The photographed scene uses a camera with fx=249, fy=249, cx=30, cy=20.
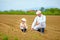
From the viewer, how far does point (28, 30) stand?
6.06 metres

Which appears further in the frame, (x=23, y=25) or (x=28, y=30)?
(x=28, y=30)

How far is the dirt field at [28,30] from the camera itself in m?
5.43

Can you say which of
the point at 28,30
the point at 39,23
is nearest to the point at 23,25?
the point at 28,30

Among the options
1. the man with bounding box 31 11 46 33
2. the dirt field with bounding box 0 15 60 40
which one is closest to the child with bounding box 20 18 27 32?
the dirt field with bounding box 0 15 60 40

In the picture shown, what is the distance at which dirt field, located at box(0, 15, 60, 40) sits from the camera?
17.8 feet

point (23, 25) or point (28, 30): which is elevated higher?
point (23, 25)

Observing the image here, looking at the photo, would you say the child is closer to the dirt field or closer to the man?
the dirt field

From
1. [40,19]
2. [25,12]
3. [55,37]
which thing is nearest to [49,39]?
[55,37]

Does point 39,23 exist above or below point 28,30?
above

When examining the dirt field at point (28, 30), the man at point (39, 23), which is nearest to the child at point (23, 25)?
the dirt field at point (28, 30)

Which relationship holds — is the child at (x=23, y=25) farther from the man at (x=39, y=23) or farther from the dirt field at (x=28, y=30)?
the man at (x=39, y=23)

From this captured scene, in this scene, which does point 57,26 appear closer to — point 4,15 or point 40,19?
point 40,19

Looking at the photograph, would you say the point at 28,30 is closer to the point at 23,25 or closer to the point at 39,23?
the point at 23,25

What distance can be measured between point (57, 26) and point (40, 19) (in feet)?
2.33
